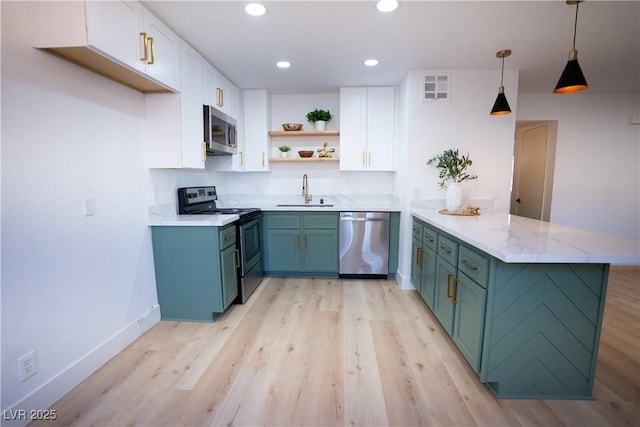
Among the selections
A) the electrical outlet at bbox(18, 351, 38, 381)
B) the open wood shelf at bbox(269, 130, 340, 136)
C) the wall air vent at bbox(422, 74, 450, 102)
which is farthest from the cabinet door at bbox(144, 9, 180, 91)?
the wall air vent at bbox(422, 74, 450, 102)

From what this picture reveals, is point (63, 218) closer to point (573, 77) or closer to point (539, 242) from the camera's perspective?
point (539, 242)

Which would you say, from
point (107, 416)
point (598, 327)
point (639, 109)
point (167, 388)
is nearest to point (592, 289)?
point (598, 327)

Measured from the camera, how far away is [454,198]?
287cm

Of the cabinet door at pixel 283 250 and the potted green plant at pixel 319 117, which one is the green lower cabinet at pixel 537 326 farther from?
the potted green plant at pixel 319 117

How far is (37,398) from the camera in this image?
1539mm

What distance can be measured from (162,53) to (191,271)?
1.69 meters

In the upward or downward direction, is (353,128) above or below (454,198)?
above

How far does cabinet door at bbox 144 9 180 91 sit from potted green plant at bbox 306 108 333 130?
71.5 inches

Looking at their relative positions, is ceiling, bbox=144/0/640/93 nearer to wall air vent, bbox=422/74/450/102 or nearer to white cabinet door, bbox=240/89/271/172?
wall air vent, bbox=422/74/450/102

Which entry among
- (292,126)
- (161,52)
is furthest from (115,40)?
(292,126)

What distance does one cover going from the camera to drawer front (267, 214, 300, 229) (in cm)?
354

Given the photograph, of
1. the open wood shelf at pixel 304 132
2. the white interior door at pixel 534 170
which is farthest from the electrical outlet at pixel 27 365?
the white interior door at pixel 534 170

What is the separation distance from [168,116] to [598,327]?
3.16 metres

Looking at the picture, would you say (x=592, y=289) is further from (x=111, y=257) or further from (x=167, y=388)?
(x=111, y=257)
